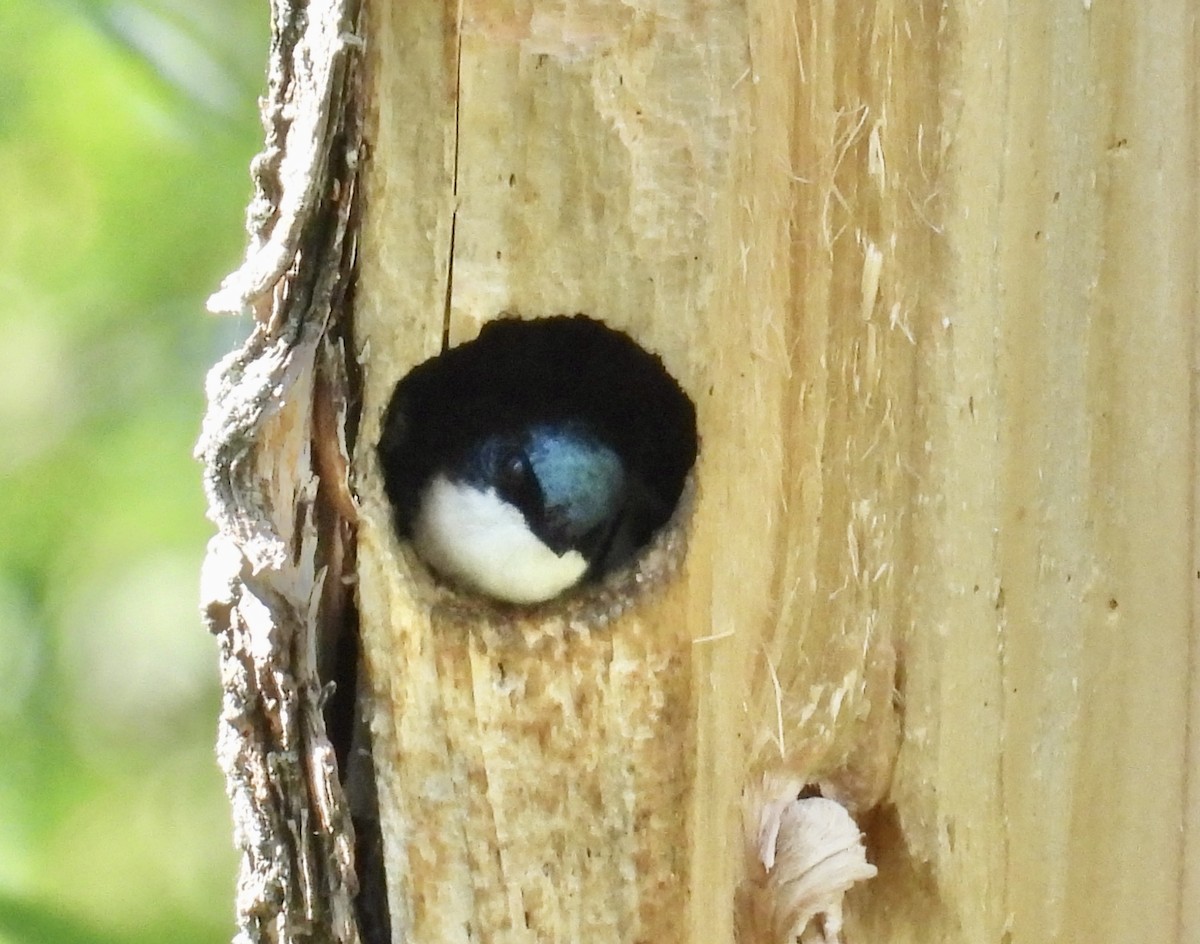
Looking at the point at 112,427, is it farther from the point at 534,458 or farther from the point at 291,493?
the point at 291,493

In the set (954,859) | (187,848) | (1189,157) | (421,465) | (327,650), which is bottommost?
(187,848)

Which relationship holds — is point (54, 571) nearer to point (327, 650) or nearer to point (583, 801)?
point (327, 650)

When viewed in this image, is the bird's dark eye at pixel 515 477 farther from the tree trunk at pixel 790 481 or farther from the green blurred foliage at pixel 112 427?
the green blurred foliage at pixel 112 427

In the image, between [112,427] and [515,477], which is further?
[112,427]

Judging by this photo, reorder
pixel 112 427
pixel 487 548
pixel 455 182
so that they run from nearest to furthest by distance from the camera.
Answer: pixel 455 182 → pixel 487 548 → pixel 112 427

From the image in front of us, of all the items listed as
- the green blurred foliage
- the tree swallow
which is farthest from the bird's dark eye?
the green blurred foliage

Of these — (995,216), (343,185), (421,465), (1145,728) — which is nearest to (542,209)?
(343,185)

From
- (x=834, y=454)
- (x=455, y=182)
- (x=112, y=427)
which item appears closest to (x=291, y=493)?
(x=455, y=182)
